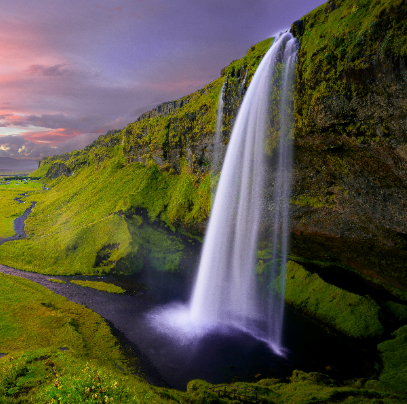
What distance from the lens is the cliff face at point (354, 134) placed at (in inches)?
690

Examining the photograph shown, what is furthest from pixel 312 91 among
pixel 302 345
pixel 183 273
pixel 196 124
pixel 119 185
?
pixel 119 185

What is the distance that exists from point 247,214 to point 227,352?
16.9 metres

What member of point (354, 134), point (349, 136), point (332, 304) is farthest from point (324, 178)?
point (332, 304)

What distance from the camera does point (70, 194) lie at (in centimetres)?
7750

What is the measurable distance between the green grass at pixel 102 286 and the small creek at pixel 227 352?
3301mm

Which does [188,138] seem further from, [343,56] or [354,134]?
[354,134]

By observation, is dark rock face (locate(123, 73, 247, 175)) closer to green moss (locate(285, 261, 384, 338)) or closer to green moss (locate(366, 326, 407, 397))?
green moss (locate(285, 261, 384, 338))

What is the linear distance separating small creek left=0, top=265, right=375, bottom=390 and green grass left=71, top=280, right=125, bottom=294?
3301mm

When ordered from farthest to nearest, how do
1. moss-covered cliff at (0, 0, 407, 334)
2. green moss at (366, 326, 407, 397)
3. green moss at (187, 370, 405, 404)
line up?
moss-covered cliff at (0, 0, 407, 334), green moss at (366, 326, 407, 397), green moss at (187, 370, 405, 404)

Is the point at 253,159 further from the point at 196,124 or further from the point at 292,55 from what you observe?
the point at 196,124

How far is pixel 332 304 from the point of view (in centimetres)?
2595

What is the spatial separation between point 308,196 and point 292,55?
15.2 metres

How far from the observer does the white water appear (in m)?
24.6

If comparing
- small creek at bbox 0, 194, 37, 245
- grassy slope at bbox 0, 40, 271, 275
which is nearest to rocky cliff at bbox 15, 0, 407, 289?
grassy slope at bbox 0, 40, 271, 275
